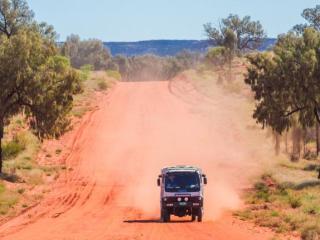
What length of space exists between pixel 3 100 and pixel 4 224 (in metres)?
12.9

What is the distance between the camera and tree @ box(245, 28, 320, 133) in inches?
1740

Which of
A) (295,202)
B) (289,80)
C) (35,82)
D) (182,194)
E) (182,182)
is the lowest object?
(295,202)

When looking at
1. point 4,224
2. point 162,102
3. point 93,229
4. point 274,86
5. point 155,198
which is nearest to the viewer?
point 93,229

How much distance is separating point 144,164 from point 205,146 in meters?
9.10

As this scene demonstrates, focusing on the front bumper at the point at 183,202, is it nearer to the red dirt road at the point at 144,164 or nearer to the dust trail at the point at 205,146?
the red dirt road at the point at 144,164

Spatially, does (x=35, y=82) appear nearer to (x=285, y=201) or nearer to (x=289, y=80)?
(x=289, y=80)

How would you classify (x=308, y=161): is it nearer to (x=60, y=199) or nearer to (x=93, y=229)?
(x=60, y=199)

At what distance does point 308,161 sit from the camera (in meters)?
63.1

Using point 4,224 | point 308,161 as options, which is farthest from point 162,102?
point 4,224

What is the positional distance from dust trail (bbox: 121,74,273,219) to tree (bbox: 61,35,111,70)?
83.4m

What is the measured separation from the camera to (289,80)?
4497 centimetres

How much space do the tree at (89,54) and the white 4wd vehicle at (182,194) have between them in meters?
133

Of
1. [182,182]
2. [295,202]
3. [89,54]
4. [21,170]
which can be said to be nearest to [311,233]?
[182,182]

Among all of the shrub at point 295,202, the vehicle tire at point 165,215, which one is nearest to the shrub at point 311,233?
the vehicle tire at point 165,215
